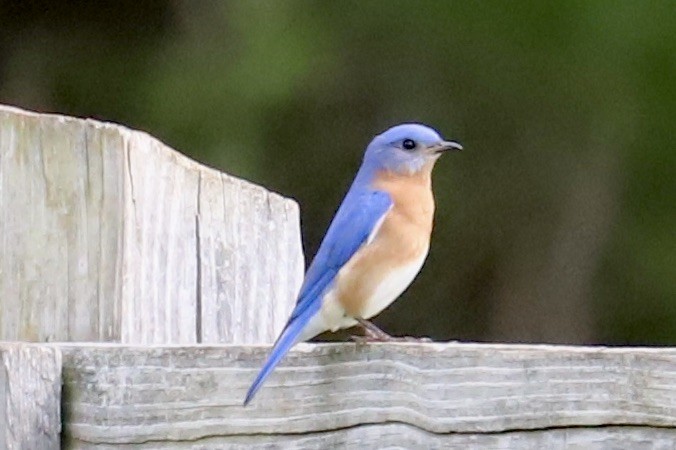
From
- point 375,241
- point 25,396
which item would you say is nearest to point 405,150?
point 375,241

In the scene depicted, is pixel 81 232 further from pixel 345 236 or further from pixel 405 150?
pixel 405 150

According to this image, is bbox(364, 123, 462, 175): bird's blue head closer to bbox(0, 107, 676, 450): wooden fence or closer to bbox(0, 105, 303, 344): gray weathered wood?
bbox(0, 105, 303, 344): gray weathered wood

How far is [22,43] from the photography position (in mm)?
6137

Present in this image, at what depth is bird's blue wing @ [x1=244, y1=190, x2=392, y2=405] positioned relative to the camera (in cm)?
266

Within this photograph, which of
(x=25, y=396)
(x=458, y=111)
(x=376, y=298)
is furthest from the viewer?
(x=458, y=111)

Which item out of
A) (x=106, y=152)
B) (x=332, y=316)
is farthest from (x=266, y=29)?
(x=106, y=152)

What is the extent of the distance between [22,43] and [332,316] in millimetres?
3583

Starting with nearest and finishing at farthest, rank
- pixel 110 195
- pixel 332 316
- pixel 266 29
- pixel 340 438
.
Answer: pixel 340 438, pixel 110 195, pixel 332 316, pixel 266 29

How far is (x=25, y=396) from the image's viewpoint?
220cm

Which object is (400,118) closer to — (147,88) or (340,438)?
(147,88)

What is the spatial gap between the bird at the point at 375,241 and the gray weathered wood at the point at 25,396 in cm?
52

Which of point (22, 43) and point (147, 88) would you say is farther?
point (22, 43)

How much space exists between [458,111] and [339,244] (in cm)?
318

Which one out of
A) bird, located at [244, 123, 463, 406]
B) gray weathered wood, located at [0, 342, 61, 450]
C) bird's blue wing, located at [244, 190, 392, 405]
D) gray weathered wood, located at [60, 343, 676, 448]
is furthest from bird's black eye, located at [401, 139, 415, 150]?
gray weathered wood, located at [0, 342, 61, 450]
